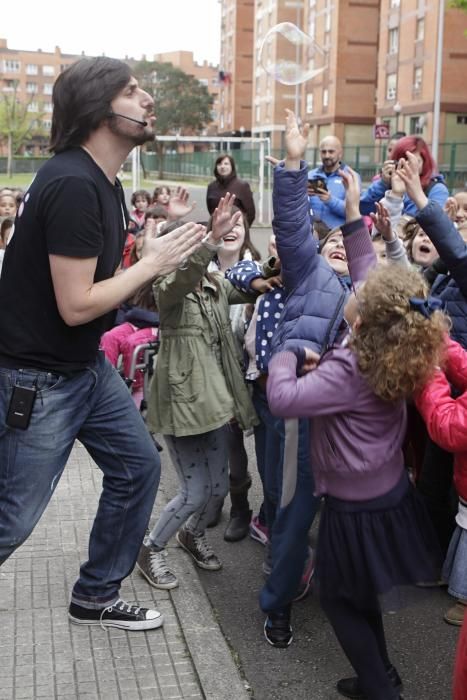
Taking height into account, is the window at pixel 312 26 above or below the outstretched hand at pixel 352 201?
above

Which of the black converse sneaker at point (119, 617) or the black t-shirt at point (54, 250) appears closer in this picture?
the black t-shirt at point (54, 250)

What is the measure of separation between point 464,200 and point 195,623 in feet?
14.4

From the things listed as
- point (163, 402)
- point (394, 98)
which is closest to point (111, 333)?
point (163, 402)

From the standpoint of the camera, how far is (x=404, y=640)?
3.95 meters

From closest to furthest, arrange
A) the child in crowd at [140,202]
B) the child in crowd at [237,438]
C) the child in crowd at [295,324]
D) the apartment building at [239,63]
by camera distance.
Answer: the child in crowd at [295,324]
the child in crowd at [237,438]
the child in crowd at [140,202]
the apartment building at [239,63]

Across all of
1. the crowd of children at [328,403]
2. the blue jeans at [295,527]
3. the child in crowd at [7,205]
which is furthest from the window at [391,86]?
the blue jeans at [295,527]

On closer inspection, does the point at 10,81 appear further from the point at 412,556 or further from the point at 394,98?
the point at 412,556

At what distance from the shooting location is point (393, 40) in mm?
58344

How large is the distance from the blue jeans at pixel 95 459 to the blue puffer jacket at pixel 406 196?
3.08 m

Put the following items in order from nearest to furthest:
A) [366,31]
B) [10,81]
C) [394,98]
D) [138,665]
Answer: [138,665] → [394,98] → [366,31] → [10,81]

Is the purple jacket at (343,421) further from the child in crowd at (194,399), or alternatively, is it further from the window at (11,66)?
the window at (11,66)

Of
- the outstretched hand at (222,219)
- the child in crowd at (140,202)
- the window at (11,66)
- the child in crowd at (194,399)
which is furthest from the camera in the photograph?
the window at (11,66)

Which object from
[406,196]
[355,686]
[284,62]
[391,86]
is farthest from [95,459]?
[391,86]

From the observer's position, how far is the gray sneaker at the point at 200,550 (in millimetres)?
4609
